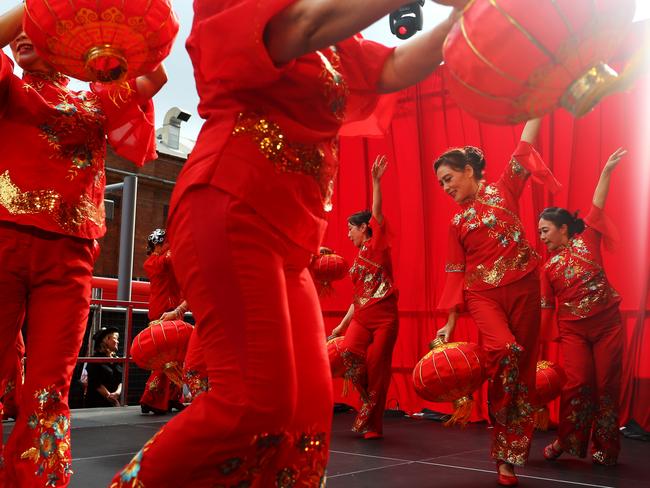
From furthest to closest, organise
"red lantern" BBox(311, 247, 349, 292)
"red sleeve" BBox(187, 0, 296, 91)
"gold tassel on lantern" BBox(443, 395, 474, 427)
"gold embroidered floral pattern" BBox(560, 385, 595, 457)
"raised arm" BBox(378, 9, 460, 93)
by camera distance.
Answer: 1. "red lantern" BBox(311, 247, 349, 292)
2. "gold embroidered floral pattern" BBox(560, 385, 595, 457)
3. "gold tassel on lantern" BBox(443, 395, 474, 427)
4. "raised arm" BBox(378, 9, 460, 93)
5. "red sleeve" BBox(187, 0, 296, 91)

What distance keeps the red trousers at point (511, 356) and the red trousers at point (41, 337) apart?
1817 mm

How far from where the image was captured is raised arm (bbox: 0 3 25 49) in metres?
1.92

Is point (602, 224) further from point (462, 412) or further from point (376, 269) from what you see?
point (462, 412)

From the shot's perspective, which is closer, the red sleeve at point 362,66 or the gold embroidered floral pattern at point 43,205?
the red sleeve at point 362,66

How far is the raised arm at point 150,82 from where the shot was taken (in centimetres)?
227

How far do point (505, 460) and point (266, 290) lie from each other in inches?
85.0

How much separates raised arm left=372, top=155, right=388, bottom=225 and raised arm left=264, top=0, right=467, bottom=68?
113 inches

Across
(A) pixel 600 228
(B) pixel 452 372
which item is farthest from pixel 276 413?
(A) pixel 600 228

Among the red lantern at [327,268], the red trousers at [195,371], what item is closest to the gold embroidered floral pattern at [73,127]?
the red trousers at [195,371]

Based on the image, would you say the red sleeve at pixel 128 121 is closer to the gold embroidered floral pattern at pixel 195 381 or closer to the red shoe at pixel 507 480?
the gold embroidered floral pattern at pixel 195 381

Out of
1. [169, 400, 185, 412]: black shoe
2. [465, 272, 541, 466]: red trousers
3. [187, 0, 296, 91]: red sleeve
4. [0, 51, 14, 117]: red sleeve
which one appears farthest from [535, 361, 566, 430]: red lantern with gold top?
[187, 0, 296, 91]: red sleeve

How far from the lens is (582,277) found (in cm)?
388

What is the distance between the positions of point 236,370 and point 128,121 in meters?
1.35

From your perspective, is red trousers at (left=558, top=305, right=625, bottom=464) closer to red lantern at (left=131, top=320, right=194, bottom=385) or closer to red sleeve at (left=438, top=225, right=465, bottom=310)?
red sleeve at (left=438, top=225, right=465, bottom=310)
